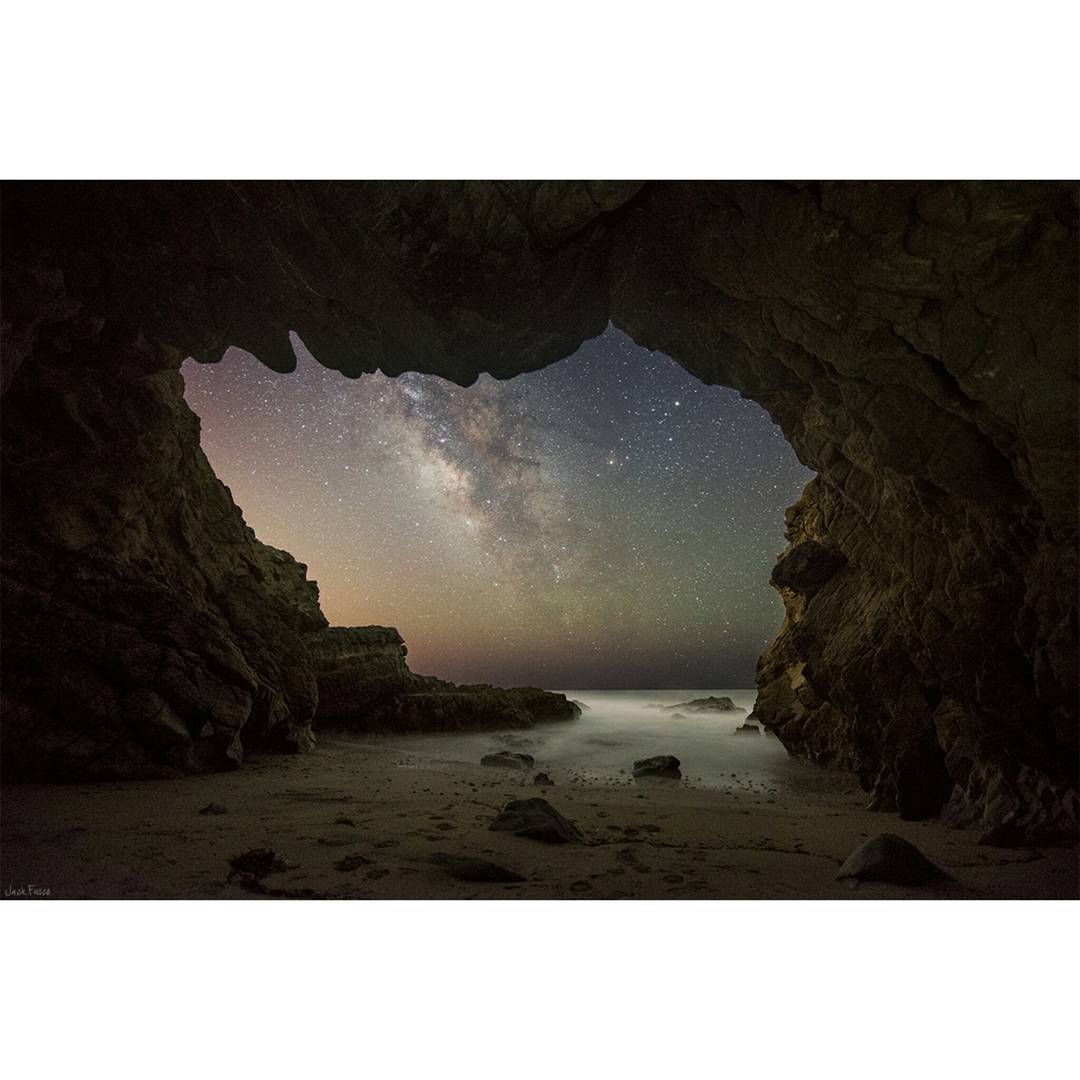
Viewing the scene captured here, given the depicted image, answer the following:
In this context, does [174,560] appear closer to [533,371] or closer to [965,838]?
[533,371]

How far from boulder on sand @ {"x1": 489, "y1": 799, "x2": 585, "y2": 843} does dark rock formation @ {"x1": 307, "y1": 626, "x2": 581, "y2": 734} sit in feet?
31.3

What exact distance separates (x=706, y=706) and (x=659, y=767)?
26.0 feet

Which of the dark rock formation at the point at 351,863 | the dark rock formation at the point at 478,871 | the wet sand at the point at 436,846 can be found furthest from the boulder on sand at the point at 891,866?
the dark rock formation at the point at 351,863

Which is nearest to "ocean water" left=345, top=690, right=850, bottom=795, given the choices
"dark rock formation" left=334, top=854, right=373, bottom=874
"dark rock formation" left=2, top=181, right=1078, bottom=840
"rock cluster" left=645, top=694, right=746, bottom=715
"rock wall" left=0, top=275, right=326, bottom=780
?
"rock cluster" left=645, top=694, right=746, bottom=715

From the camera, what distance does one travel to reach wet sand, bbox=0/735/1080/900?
389 cm

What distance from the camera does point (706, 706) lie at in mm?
16516

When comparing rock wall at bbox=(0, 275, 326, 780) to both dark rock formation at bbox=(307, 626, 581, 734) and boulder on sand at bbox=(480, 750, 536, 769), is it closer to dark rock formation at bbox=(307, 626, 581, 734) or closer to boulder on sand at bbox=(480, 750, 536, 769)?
boulder on sand at bbox=(480, 750, 536, 769)

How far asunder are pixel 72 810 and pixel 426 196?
6.52 m

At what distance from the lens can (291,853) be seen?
14.3 ft

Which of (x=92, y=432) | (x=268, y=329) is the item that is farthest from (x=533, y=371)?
(x=92, y=432)

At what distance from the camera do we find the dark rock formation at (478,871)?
3924 millimetres

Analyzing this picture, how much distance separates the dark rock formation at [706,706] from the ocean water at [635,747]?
18 cm

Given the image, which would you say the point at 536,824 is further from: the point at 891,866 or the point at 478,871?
the point at 891,866

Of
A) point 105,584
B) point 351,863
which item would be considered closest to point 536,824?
point 351,863
